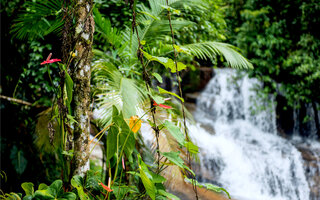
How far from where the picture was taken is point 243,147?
16.7 feet

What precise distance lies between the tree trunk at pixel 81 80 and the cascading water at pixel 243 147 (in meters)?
1.12

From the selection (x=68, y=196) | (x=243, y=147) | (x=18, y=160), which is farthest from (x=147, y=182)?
(x=243, y=147)

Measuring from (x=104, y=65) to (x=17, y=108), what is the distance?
1847mm

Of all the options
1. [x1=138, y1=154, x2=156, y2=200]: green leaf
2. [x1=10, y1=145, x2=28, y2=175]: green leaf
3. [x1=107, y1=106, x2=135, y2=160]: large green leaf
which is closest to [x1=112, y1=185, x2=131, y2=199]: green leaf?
[x1=107, y1=106, x2=135, y2=160]: large green leaf

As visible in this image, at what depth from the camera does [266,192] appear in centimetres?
393

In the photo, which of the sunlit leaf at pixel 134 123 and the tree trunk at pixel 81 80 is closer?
the sunlit leaf at pixel 134 123

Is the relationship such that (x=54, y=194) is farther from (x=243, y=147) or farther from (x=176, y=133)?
(x=243, y=147)

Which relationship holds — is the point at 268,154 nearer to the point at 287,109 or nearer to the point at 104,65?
the point at 287,109

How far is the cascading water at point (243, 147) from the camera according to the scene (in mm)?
4016

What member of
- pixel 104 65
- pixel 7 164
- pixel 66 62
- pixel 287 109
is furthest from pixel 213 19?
pixel 287 109

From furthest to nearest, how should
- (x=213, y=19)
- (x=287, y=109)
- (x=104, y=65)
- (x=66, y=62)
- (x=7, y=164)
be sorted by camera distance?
1. (x=287, y=109)
2. (x=213, y=19)
3. (x=7, y=164)
4. (x=104, y=65)
5. (x=66, y=62)

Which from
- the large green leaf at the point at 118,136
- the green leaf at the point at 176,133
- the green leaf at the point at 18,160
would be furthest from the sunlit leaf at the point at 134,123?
the green leaf at the point at 18,160

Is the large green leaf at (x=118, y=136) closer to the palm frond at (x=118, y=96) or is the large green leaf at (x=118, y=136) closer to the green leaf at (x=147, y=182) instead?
the green leaf at (x=147, y=182)

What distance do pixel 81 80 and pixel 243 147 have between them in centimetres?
446
